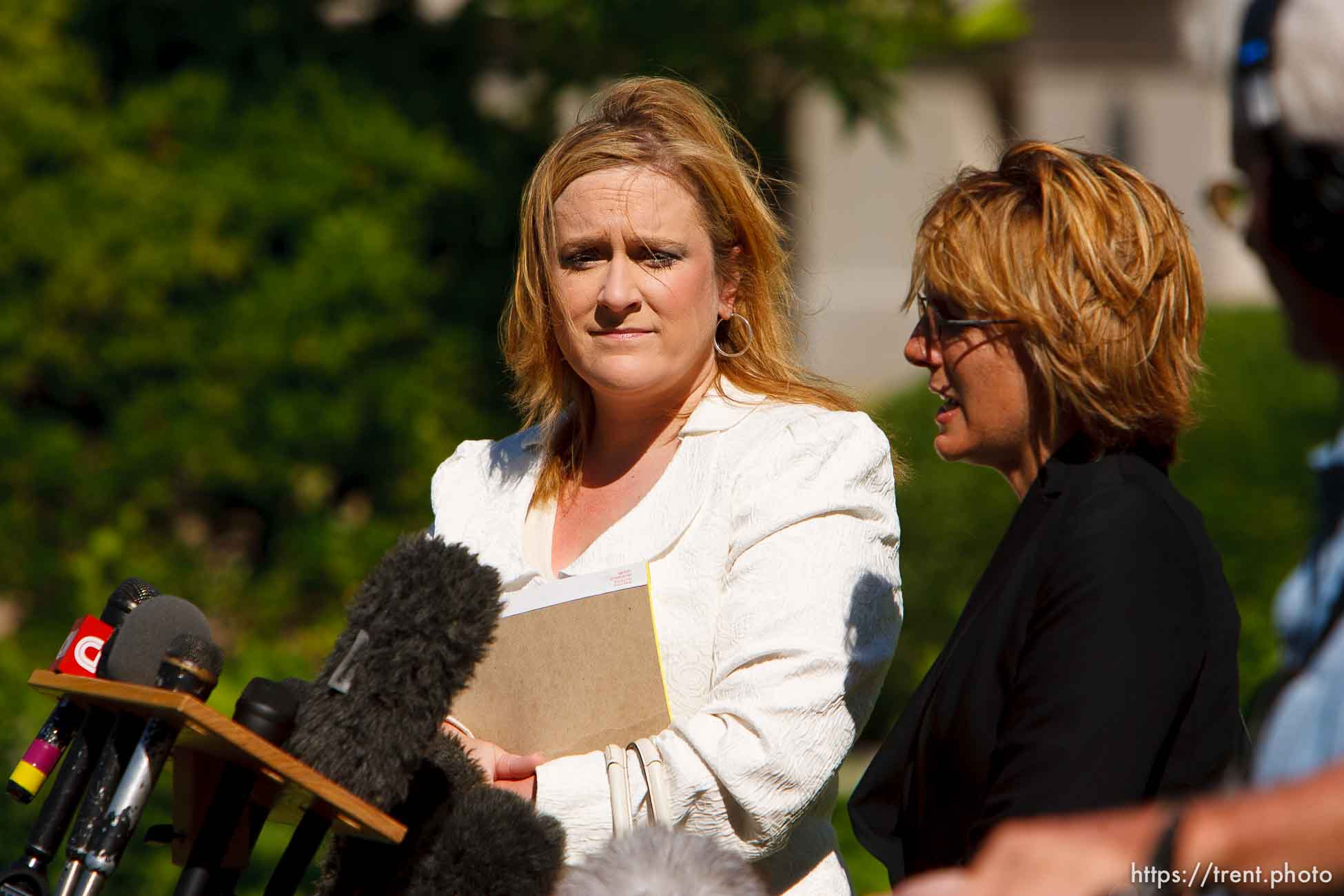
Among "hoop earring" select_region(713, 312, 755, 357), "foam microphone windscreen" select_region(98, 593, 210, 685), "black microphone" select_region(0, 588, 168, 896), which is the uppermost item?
"hoop earring" select_region(713, 312, 755, 357)

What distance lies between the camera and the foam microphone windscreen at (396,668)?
2000 mm

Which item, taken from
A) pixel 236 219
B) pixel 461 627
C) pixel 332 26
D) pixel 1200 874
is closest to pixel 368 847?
pixel 461 627

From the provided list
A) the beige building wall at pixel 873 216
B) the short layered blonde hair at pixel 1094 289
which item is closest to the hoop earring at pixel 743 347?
the short layered blonde hair at pixel 1094 289

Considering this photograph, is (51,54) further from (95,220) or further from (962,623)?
(962,623)

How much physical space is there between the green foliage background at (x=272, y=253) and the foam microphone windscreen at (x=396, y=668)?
4990 mm

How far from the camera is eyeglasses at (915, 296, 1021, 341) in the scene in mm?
2410

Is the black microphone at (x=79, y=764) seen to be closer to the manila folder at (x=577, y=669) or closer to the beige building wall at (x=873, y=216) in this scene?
the manila folder at (x=577, y=669)

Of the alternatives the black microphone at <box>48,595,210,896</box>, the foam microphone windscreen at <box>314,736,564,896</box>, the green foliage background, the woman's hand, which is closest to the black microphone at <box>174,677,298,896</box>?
the black microphone at <box>48,595,210,896</box>

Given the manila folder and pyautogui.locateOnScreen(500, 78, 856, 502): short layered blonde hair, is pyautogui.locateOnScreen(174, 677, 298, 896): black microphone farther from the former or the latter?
pyautogui.locateOnScreen(500, 78, 856, 502): short layered blonde hair

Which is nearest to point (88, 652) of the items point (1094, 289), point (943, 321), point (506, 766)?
point (506, 766)

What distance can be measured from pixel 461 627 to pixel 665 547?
61 centimetres

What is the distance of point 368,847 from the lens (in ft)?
7.54

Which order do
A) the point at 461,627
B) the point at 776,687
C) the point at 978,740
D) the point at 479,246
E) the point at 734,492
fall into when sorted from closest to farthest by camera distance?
1. the point at 461,627
2. the point at 978,740
3. the point at 776,687
4. the point at 734,492
5. the point at 479,246

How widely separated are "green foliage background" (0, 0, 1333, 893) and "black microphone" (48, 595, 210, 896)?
4977 millimetres
